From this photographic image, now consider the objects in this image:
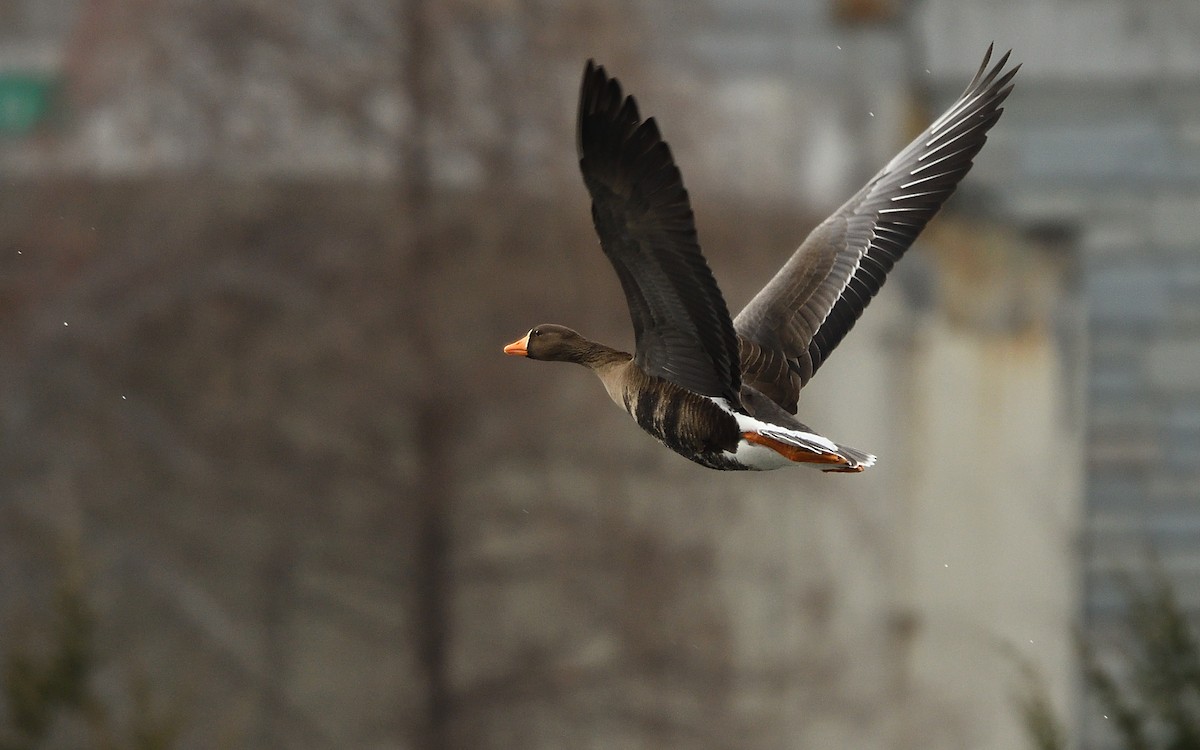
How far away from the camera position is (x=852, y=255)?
7.91 metres

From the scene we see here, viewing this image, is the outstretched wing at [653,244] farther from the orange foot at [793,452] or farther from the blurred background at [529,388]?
the blurred background at [529,388]

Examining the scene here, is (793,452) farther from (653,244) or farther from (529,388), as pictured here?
(529,388)

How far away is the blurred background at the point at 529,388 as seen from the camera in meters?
14.2

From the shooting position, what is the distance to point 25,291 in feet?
48.4

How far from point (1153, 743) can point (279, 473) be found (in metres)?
6.68

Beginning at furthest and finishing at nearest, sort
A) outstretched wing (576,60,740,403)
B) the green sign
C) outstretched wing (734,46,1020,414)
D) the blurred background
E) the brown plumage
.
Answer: the green sign, the blurred background, outstretched wing (734,46,1020,414), the brown plumage, outstretched wing (576,60,740,403)

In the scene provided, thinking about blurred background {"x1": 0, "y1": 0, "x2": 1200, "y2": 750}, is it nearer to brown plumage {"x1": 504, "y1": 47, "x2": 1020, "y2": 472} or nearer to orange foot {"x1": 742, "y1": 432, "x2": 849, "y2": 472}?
brown plumage {"x1": 504, "y1": 47, "x2": 1020, "y2": 472}

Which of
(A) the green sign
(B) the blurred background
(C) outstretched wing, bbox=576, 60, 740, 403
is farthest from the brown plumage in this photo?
(A) the green sign

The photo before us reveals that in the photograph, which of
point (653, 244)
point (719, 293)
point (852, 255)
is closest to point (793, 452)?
point (719, 293)

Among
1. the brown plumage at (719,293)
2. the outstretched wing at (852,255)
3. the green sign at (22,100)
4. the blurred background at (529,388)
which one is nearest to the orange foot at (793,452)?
the brown plumage at (719,293)

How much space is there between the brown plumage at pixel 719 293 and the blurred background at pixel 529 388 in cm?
604

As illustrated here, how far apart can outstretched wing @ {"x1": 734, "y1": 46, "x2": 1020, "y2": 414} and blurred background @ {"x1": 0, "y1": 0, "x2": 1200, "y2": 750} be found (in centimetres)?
595

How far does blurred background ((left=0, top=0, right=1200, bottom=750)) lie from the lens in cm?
1416

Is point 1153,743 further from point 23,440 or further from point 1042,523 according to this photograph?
point 23,440
